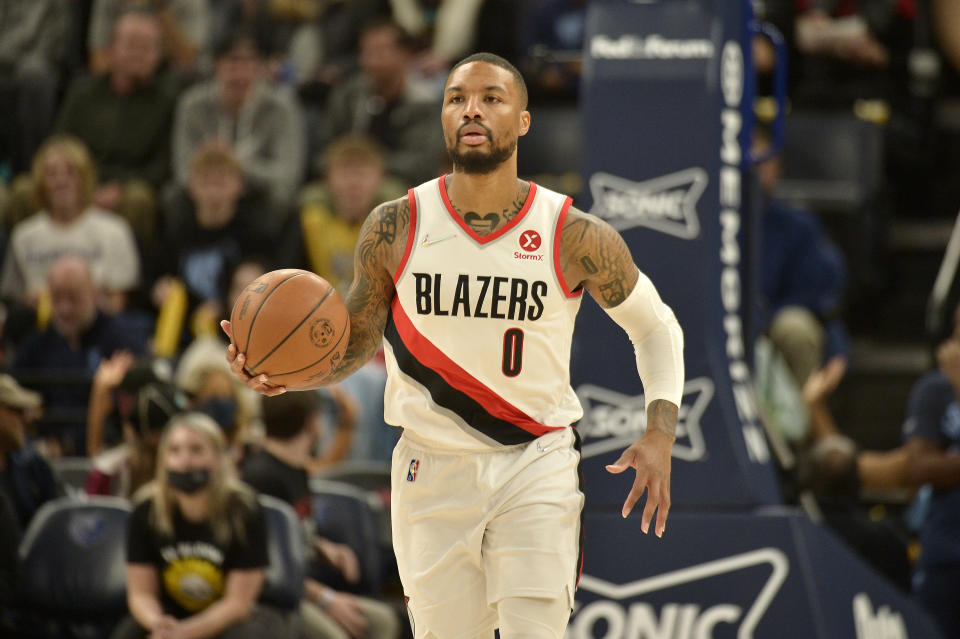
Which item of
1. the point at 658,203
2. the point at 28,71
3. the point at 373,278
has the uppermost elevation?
the point at 28,71

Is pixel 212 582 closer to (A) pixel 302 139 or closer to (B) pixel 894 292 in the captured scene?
(A) pixel 302 139

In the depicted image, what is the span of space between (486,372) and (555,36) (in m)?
6.30

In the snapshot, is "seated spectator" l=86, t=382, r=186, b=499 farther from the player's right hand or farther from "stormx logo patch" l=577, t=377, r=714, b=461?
the player's right hand

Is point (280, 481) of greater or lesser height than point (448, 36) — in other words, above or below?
below

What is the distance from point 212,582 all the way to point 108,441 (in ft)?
6.19

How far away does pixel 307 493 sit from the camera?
6836 mm

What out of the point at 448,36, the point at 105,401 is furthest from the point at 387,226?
the point at 448,36

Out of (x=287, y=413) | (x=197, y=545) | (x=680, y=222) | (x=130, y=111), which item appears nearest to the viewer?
(x=680, y=222)

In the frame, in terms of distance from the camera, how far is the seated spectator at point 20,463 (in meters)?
6.93

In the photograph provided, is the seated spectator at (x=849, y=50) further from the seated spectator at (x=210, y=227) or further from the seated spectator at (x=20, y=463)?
the seated spectator at (x=20, y=463)

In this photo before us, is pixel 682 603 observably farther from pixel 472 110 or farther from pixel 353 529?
pixel 472 110

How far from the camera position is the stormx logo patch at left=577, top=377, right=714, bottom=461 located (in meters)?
5.77

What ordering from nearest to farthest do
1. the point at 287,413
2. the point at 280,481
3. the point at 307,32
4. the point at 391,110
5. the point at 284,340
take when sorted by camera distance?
the point at 284,340
the point at 287,413
the point at 280,481
the point at 391,110
the point at 307,32

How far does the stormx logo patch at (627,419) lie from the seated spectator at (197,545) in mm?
1574
